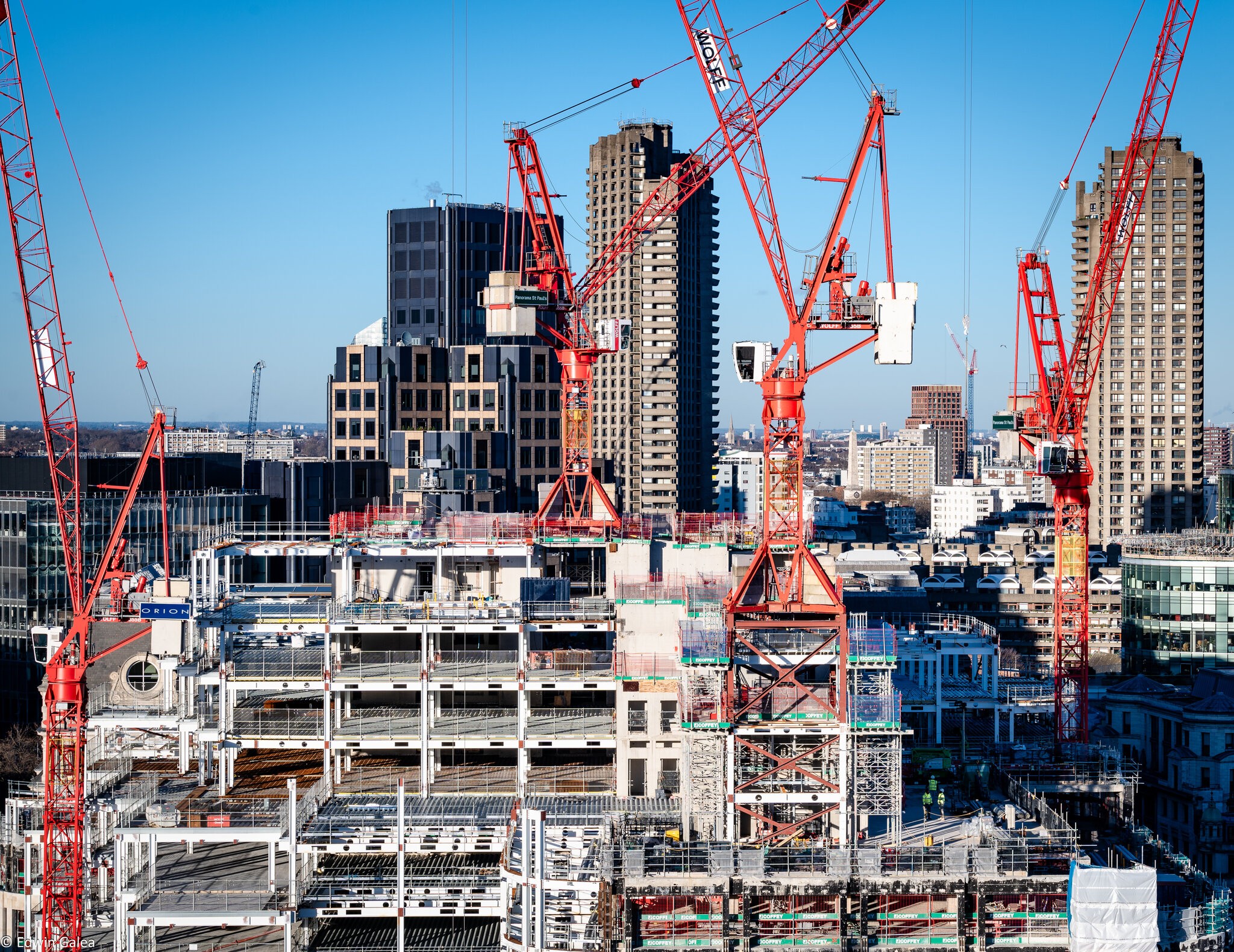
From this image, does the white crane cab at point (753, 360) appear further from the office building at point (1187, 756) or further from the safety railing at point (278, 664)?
the office building at point (1187, 756)

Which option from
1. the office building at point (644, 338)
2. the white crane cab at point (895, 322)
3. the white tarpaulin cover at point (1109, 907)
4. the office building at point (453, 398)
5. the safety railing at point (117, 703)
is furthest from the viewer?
the office building at point (644, 338)

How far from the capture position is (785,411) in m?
51.0

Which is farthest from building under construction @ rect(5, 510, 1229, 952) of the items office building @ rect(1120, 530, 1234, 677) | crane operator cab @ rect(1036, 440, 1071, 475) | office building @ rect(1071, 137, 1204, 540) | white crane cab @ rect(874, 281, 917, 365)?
office building @ rect(1071, 137, 1204, 540)

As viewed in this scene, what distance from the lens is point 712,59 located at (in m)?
61.2

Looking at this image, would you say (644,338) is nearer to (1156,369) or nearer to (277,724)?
(1156,369)

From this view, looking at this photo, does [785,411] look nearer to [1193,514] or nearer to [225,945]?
[225,945]

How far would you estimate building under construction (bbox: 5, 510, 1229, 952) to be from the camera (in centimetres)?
4097

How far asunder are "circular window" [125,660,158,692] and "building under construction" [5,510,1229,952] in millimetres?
108

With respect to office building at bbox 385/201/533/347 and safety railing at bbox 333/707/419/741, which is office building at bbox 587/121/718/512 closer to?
office building at bbox 385/201/533/347

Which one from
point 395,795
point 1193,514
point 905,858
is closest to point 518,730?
point 395,795

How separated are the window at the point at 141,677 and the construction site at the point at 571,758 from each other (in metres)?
0.11

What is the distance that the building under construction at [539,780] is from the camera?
41.0 meters

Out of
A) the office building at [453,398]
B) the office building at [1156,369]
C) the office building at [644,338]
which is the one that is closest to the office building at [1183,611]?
the office building at [453,398]

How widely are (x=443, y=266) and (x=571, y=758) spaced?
144m
